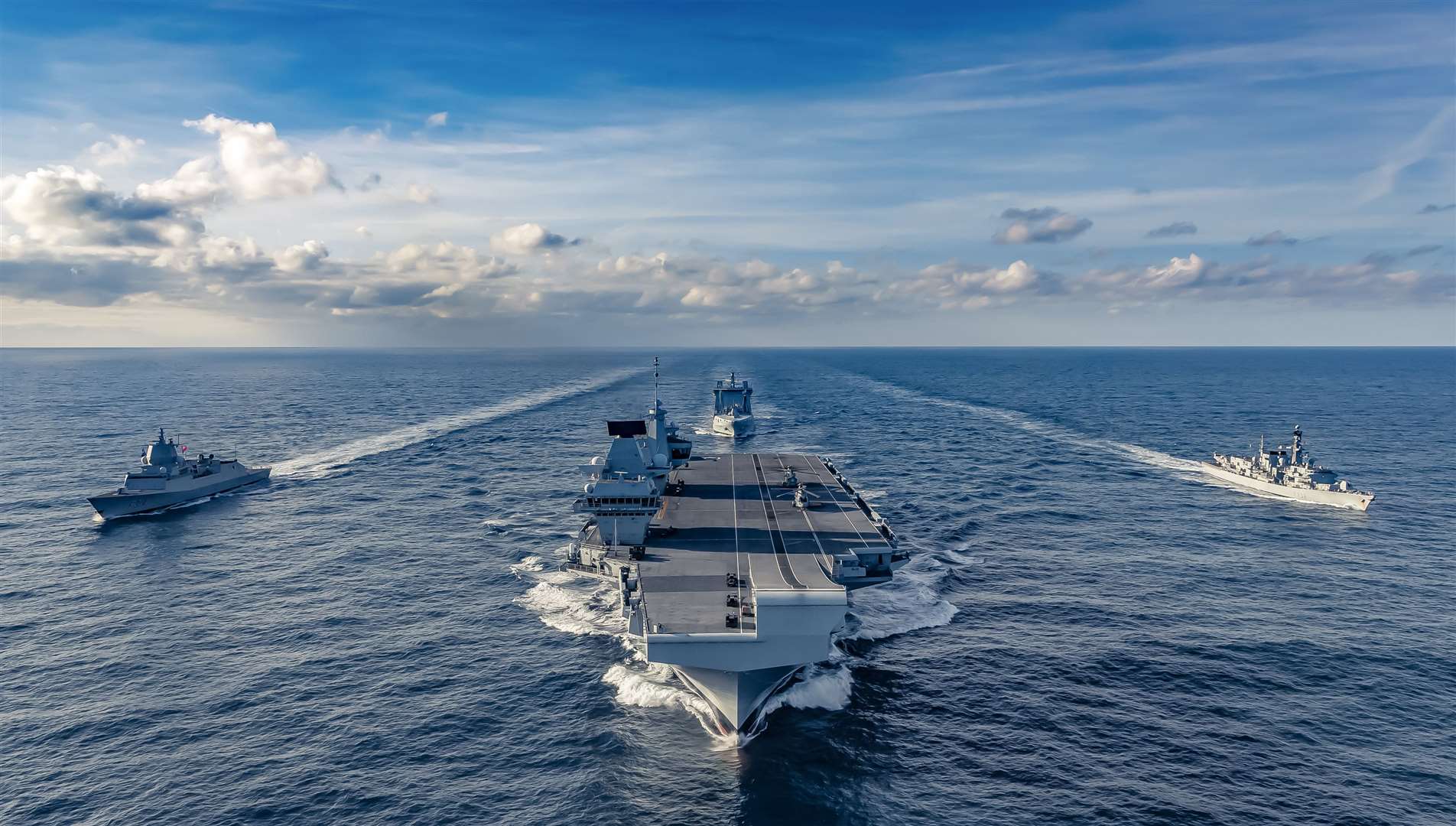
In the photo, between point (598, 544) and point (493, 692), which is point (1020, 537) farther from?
point (493, 692)

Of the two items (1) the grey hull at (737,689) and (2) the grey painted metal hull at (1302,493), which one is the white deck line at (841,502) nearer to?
(1) the grey hull at (737,689)

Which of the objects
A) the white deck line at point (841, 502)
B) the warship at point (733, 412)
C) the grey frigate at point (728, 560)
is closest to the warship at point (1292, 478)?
the white deck line at point (841, 502)

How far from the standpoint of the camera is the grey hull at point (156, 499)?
74312mm

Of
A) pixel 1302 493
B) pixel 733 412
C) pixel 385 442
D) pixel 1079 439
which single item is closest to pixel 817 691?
pixel 1302 493

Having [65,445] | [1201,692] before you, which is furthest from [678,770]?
[65,445]

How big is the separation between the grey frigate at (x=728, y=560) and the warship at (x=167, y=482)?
52596mm

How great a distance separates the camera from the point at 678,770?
33688mm

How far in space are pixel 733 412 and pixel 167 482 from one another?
8068 cm

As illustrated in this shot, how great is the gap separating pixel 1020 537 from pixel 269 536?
234ft

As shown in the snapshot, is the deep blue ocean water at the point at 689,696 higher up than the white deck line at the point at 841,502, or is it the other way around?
the white deck line at the point at 841,502

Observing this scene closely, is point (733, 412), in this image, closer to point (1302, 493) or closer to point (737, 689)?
point (1302, 493)

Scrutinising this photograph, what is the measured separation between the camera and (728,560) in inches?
1937

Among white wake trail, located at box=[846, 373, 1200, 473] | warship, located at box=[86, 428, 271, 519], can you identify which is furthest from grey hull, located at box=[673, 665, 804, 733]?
white wake trail, located at box=[846, 373, 1200, 473]

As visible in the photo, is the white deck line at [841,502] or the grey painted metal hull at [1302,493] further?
the grey painted metal hull at [1302,493]
